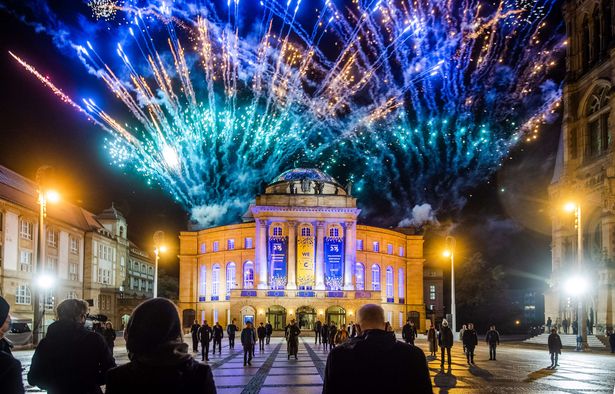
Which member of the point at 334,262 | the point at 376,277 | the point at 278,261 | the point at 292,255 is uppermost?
the point at 292,255

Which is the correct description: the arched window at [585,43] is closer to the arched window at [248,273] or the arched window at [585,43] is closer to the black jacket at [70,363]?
the arched window at [248,273]

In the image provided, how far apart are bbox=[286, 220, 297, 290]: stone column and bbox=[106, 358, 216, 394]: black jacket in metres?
70.0

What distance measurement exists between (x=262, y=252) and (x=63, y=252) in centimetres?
2184

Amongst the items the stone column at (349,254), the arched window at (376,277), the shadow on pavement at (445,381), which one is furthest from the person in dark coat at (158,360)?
the arched window at (376,277)

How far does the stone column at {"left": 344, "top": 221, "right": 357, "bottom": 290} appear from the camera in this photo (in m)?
74.9

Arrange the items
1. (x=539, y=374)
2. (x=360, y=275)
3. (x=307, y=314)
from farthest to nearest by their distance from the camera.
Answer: (x=360, y=275), (x=307, y=314), (x=539, y=374)

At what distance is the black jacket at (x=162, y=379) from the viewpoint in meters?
3.83

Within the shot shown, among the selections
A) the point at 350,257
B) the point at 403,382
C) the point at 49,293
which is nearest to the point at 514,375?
the point at 403,382

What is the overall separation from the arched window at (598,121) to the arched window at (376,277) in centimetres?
3579

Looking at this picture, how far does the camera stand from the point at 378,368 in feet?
15.7

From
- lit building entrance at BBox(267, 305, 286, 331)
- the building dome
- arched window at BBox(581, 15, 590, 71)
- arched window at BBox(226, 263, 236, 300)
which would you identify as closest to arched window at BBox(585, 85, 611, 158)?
arched window at BBox(581, 15, 590, 71)

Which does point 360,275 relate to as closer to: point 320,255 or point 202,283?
point 320,255

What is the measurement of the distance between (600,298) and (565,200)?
420 inches

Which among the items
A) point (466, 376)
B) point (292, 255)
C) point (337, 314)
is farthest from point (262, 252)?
point (466, 376)
